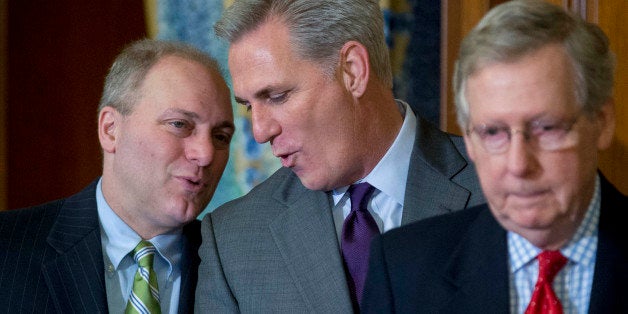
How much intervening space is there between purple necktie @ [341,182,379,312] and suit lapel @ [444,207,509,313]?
1.73ft

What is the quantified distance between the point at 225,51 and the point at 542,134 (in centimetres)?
198

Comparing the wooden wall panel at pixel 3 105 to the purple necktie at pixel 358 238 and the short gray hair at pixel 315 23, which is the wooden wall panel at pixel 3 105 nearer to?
the short gray hair at pixel 315 23

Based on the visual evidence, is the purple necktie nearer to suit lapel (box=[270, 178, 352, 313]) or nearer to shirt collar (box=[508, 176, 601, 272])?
suit lapel (box=[270, 178, 352, 313])

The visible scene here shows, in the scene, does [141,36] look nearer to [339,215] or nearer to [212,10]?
[212,10]

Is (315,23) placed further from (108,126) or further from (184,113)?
(108,126)

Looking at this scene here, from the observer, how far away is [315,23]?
2330 millimetres

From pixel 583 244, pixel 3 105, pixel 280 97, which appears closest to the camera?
pixel 583 244

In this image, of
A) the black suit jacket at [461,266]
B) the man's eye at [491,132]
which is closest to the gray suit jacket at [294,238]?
the black suit jacket at [461,266]

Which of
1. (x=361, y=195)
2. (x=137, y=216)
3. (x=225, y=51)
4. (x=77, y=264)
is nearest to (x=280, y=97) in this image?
(x=361, y=195)

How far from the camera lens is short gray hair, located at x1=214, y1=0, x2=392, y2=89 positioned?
2.30 metres

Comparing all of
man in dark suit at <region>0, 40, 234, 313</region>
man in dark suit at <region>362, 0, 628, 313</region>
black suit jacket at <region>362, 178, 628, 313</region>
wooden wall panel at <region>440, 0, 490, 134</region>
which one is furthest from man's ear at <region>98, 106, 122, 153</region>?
man in dark suit at <region>362, 0, 628, 313</region>

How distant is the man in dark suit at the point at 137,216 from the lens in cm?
260

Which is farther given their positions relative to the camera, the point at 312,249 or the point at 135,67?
the point at 135,67

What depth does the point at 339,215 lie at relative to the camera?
2.38 m
